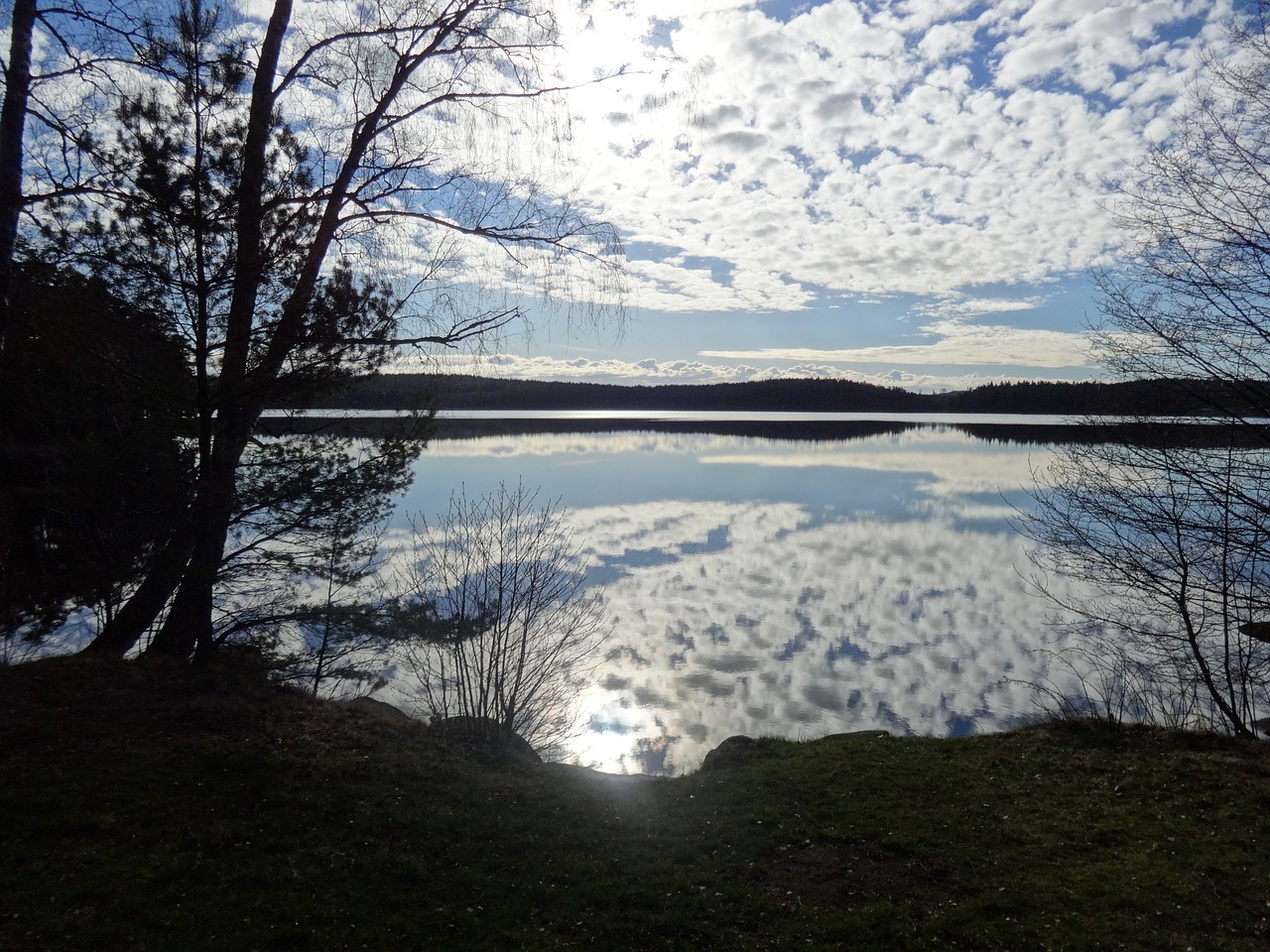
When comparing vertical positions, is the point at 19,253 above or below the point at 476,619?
above

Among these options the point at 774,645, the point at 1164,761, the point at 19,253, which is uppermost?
the point at 19,253

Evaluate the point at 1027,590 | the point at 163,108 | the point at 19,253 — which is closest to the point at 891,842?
the point at 163,108

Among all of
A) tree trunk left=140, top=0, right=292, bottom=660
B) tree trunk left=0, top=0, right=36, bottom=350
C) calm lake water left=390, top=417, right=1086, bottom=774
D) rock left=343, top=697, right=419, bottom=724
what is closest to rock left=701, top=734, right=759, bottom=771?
calm lake water left=390, top=417, right=1086, bottom=774

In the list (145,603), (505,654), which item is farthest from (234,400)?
(505,654)

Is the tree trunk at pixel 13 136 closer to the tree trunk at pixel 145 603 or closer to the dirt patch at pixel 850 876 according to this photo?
the tree trunk at pixel 145 603

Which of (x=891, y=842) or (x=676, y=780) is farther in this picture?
(x=676, y=780)

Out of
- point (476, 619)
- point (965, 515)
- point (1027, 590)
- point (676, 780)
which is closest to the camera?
point (676, 780)

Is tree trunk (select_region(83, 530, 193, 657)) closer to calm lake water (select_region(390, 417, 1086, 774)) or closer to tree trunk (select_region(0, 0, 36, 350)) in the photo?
tree trunk (select_region(0, 0, 36, 350))

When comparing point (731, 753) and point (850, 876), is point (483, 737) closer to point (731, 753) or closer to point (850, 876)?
point (731, 753)

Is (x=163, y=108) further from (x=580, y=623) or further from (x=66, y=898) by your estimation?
(x=580, y=623)

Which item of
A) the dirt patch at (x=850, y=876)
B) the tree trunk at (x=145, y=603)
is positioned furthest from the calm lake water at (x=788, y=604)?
the tree trunk at (x=145, y=603)

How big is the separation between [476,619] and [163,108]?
8590mm

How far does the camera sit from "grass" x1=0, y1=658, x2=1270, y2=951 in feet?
16.4

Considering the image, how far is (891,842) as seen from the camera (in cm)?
673
